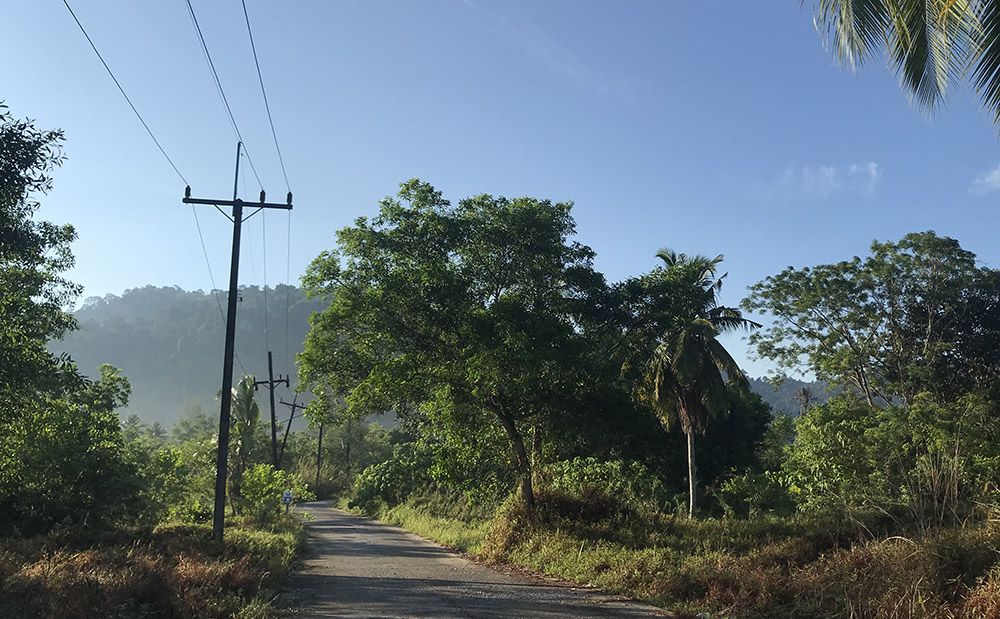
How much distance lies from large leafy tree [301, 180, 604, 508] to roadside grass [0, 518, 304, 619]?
5.12m

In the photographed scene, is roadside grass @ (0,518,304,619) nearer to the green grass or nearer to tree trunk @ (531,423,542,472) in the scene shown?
tree trunk @ (531,423,542,472)

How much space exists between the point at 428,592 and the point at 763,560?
6.04m

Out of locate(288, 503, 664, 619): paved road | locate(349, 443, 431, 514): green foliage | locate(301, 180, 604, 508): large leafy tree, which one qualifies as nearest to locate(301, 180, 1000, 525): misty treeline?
locate(301, 180, 604, 508): large leafy tree

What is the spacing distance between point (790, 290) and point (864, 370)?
563cm

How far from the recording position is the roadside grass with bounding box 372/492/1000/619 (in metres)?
8.05

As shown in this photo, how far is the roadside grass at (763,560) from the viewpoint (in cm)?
805

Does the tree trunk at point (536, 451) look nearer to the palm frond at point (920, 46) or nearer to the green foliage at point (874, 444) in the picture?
the green foliage at point (874, 444)

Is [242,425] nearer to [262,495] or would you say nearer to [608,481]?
[262,495]

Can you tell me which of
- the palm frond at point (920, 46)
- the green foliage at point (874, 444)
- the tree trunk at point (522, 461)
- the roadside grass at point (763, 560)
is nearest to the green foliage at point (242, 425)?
the tree trunk at point (522, 461)

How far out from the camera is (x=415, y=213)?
59.4 feet

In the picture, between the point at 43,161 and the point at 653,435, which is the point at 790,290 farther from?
the point at 43,161

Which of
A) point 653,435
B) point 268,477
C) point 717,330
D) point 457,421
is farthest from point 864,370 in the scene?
point 268,477

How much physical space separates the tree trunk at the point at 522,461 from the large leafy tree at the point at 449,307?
0.13 ft

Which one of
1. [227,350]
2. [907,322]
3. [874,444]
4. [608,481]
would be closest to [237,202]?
[227,350]
